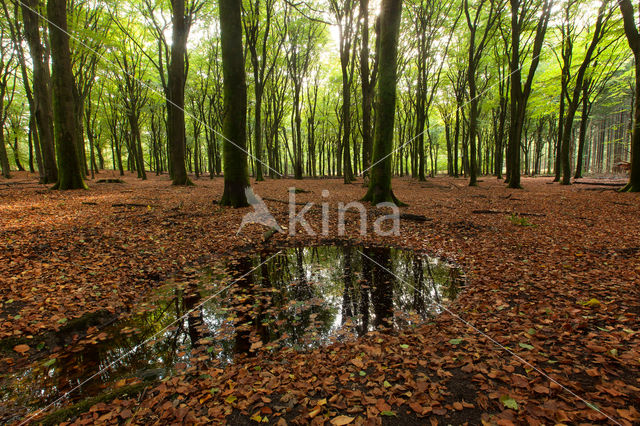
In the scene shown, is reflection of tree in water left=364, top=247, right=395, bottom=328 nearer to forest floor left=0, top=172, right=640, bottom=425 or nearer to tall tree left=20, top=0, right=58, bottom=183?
forest floor left=0, top=172, right=640, bottom=425

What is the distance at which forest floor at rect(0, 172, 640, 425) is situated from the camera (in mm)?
2070

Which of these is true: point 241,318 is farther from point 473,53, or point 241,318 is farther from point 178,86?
point 473,53

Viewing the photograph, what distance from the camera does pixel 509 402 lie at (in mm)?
2064

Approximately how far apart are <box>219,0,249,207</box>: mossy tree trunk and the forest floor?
259 centimetres

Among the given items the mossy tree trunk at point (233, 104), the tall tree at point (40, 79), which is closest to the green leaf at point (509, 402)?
the mossy tree trunk at point (233, 104)

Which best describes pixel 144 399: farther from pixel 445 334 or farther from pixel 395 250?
pixel 395 250

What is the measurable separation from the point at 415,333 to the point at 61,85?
533 inches

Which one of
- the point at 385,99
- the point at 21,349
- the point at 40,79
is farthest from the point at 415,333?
the point at 40,79

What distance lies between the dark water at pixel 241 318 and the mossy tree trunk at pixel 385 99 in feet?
14.6

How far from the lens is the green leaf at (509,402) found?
2.03 metres

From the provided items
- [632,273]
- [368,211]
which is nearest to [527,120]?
[368,211]

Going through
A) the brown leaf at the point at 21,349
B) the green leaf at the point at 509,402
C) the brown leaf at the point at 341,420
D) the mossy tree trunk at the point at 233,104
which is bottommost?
the brown leaf at the point at 341,420

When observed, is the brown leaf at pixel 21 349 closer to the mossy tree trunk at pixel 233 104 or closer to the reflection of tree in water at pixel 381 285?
the reflection of tree in water at pixel 381 285

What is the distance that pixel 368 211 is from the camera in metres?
8.91
